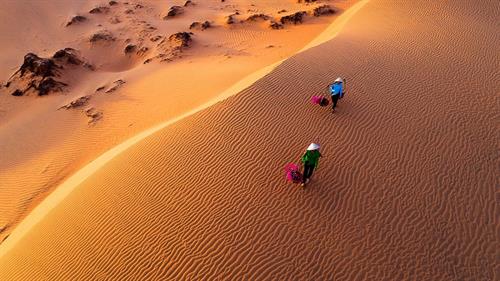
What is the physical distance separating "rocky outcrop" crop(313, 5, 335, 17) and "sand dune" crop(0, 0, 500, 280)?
10222 mm

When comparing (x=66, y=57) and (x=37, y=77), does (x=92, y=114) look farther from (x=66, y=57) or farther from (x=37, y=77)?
(x=66, y=57)

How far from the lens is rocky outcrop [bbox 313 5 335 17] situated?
1948 cm

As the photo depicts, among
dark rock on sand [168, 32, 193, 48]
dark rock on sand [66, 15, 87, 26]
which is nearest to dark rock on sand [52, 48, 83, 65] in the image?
dark rock on sand [168, 32, 193, 48]

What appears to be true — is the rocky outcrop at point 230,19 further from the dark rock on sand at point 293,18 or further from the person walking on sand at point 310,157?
the person walking on sand at point 310,157

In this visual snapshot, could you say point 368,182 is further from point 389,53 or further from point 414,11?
point 414,11

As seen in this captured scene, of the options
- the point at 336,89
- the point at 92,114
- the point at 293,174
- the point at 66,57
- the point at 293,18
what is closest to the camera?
the point at 293,174

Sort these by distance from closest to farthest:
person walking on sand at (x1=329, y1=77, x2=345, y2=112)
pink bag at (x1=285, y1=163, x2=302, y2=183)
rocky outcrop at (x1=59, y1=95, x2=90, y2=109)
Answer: pink bag at (x1=285, y1=163, x2=302, y2=183) → person walking on sand at (x1=329, y1=77, x2=345, y2=112) → rocky outcrop at (x1=59, y1=95, x2=90, y2=109)

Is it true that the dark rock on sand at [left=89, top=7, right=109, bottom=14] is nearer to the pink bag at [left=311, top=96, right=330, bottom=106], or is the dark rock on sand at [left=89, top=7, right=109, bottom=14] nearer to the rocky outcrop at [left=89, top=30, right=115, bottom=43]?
the rocky outcrop at [left=89, top=30, right=115, bottom=43]

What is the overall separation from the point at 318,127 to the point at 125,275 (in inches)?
195

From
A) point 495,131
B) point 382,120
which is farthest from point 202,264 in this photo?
point 495,131

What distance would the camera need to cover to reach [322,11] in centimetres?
1961

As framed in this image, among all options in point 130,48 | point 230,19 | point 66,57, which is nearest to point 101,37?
point 130,48

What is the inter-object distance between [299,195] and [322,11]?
15.2 meters

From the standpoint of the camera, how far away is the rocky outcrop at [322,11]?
19.5 metres
